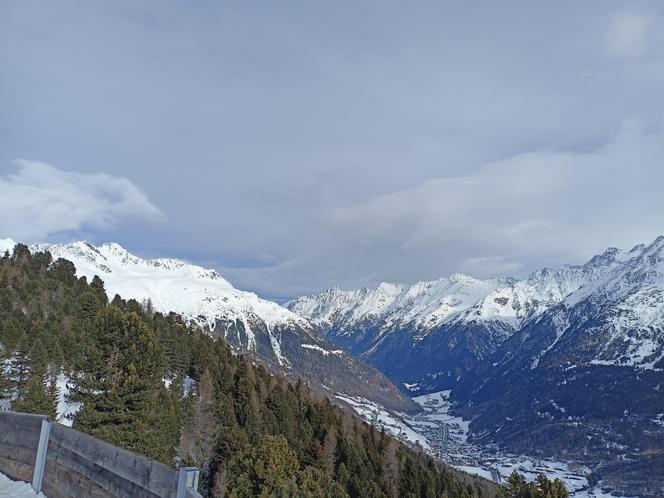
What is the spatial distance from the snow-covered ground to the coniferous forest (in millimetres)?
28798

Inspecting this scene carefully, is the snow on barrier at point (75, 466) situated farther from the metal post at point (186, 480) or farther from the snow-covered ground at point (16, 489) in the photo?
the snow-covered ground at point (16, 489)

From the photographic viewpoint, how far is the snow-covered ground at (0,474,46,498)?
14773 mm

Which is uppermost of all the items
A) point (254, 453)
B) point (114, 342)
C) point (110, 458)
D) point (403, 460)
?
point (114, 342)

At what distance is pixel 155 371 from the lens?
166 ft

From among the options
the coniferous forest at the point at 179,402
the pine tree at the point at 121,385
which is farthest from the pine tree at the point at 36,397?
the pine tree at the point at 121,385

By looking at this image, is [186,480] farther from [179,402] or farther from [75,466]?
[179,402]

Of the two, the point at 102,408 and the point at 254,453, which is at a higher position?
the point at 102,408

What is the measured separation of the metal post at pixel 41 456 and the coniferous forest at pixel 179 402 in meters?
29.5

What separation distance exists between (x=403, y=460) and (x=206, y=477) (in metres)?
51.2

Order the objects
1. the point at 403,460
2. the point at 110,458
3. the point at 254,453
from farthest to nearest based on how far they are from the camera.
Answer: the point at 403,460 < the point at 254,453 < the point at 110,458

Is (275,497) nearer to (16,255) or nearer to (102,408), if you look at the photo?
(102,408)

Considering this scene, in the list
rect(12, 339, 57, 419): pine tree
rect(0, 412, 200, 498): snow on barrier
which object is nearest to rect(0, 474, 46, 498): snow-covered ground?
rect(0, 412, 200, 498): snow on barrier

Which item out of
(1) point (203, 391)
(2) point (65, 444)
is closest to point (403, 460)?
(1) point (203, 391)

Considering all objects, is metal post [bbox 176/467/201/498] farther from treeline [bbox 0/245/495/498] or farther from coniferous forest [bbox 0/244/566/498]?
coniferous forest [bbox 0/244/566/498]
